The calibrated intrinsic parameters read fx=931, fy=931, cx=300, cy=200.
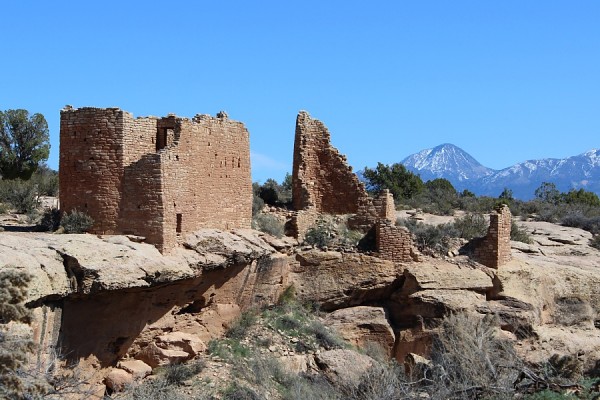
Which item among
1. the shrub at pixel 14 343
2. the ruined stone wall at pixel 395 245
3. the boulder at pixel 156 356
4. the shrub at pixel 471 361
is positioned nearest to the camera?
the shrub at pixel 14 343

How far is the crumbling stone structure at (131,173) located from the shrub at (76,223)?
0.65ft

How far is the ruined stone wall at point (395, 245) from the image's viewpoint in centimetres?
2248

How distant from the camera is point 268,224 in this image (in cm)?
2275

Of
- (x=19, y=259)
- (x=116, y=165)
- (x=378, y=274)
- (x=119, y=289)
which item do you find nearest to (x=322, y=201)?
(x=378, y=274)

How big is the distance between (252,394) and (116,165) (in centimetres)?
518

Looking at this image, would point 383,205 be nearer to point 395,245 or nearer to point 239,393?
point 395,245

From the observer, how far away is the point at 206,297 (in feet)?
Result: 64.6

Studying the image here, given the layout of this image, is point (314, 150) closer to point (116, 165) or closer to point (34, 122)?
point (116, 165)

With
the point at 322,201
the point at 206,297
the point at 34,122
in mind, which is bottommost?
the point at 206,297

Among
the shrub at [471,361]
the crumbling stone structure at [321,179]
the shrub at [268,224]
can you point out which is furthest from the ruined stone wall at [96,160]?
the shrub at [471,361]

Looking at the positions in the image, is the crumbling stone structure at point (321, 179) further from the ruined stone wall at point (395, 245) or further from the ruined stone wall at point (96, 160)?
the ruined stone wall at point (96, 160)

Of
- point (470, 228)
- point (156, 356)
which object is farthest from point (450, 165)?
point (156, 356)

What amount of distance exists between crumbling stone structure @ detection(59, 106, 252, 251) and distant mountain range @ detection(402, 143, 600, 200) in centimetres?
10169

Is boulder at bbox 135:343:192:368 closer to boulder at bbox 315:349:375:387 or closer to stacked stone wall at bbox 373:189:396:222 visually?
boulder at bbox 315:349:375:387
